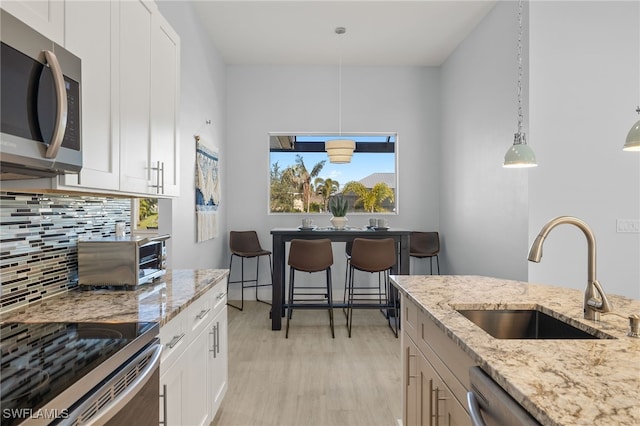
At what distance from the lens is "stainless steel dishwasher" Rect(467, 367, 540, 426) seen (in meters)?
0.81

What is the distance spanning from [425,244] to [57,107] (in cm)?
468

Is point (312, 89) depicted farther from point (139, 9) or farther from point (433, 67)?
point (139, 9)

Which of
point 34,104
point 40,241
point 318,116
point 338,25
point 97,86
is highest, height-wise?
point 338,25

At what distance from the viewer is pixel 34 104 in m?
1.10

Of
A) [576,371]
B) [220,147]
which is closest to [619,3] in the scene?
[576,371]

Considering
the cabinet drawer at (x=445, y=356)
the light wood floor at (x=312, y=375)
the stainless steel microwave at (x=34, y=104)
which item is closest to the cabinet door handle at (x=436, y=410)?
the cabinet drawer at (x=445, y=356)

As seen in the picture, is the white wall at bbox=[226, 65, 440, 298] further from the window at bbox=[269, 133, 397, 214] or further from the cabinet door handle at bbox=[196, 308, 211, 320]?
the cabinet door handle at bbox=[196, 308, 211, 320]

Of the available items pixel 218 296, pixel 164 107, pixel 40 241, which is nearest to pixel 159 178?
pixel 164 107

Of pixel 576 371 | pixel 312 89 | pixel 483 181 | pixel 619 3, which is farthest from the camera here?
pixel 312 89

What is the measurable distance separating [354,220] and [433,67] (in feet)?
8.23

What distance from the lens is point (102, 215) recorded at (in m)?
2.17

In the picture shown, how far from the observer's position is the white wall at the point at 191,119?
3.27 meters

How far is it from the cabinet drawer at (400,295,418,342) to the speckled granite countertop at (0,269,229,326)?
103 centimetres

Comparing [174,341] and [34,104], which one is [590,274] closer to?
[174,341]
